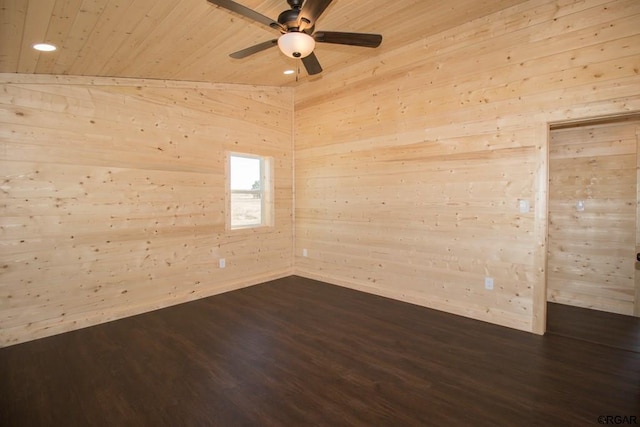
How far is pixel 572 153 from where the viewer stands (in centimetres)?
410

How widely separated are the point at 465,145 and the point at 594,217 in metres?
2.04

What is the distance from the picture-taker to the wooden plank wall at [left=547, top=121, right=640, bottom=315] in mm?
3732

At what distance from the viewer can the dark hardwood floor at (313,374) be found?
201cm

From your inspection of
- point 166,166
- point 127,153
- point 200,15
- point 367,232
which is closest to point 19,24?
point 200,15

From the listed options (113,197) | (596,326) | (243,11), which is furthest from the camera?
(113,197)

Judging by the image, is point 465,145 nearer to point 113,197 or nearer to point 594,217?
point 594,217

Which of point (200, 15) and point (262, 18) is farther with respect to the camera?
point (200, 15)

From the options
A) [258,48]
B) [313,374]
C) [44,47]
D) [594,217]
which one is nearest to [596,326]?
[594,217]

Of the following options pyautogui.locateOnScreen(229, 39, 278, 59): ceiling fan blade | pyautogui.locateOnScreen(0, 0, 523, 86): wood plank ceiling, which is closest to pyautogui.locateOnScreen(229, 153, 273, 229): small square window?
pyautogui.locateOnScreen(0, 0, 523, 86): wood plank ceiling

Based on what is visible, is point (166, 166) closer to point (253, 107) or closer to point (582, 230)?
point (253, 107)

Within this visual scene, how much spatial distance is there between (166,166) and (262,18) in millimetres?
2486

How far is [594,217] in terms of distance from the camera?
13.0 feet

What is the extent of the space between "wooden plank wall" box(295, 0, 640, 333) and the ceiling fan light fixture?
2104 millimetres

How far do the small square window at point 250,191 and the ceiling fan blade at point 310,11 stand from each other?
2.78m
